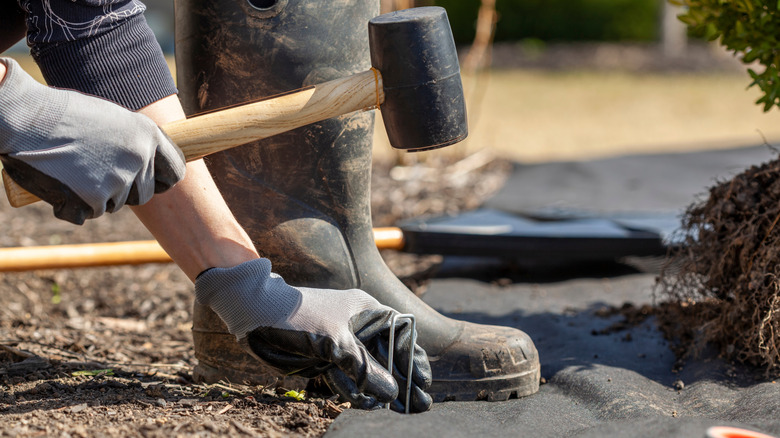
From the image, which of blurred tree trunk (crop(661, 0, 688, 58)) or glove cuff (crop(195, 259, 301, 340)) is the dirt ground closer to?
glove cuff (crop(195, 259, 301, 340))

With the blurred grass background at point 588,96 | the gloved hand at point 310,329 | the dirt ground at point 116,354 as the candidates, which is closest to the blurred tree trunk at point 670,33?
the blurred grass background at point 588,96

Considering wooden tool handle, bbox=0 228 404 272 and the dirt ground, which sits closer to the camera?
the dirt ground

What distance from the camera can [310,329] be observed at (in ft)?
4.53

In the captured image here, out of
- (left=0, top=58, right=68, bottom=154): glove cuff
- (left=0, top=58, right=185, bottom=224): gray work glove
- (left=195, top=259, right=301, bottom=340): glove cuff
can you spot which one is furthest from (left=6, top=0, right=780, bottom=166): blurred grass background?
(left=0, top=58, right=68, bottom=154): glove cuff

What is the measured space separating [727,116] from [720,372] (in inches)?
268

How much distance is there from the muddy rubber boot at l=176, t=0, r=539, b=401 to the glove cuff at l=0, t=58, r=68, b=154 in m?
0.50

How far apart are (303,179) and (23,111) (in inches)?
25.4

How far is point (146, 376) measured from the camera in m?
1.76

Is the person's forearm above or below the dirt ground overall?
above

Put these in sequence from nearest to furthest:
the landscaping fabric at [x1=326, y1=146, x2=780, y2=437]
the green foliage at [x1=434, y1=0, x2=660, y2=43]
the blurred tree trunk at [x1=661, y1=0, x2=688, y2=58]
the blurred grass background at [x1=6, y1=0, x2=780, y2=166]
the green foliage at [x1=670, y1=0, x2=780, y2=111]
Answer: the landscaping fabric at [x1=326, y1=146, x2=780, y2=437], the green foliage at [x1=670, y1=0, x2=780, y2=111], the blurred grass background at [x1=6, y1=0, x2=780, y2=166], the blurred tree trunk at [x1=661, y1=0, x2=688, y2=58], the green foliage at [x1=434, y1=0, x2=660, y2=43]

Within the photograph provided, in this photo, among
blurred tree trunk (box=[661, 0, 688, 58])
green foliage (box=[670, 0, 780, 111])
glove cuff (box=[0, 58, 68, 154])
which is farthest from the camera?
blurred tree trunk (box=[661, 0, 688, 58])

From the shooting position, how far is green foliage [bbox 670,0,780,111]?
180cm

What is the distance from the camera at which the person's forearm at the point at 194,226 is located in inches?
55.3

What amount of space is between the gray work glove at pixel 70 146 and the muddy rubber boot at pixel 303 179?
1.41ft
